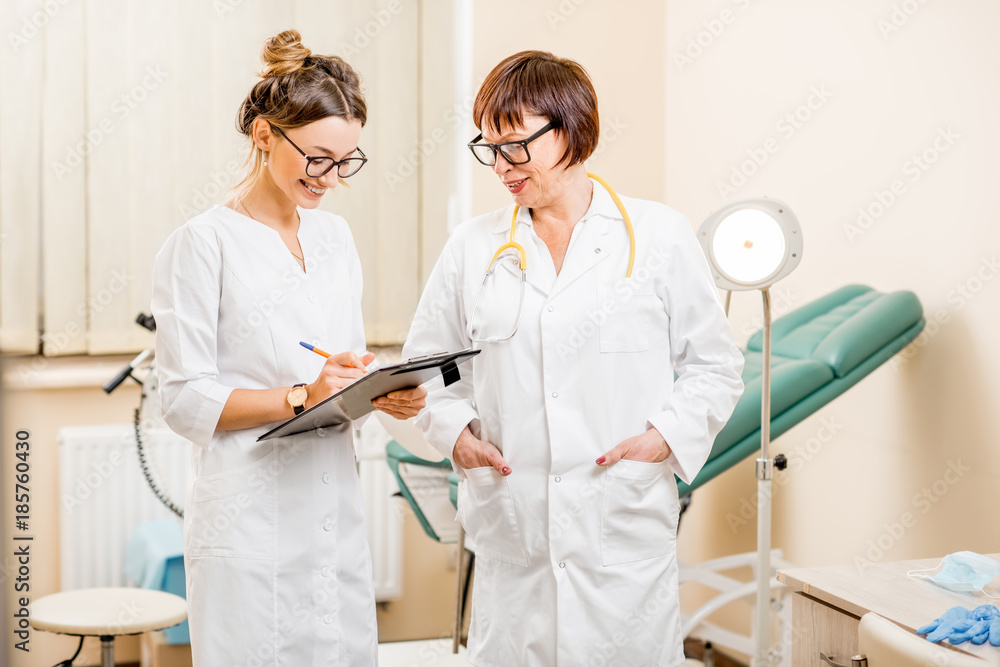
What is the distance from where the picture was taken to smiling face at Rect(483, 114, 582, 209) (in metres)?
1.50

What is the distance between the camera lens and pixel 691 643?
336 cm

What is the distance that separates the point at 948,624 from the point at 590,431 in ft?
1.94

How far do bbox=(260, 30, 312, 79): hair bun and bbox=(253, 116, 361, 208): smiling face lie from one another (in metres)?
0.09

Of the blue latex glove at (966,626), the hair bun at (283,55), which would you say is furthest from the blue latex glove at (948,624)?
the hair bun at (283,55)

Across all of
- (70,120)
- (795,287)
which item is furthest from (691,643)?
(70,120)

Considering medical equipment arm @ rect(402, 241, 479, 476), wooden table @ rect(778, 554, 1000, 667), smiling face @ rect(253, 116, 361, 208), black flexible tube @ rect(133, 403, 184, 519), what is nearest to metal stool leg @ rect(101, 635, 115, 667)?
black flexible tube @ rect(133, 403, 184, 519)

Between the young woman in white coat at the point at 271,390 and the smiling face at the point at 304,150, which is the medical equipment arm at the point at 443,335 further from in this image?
the smiling face at the point at 304,150

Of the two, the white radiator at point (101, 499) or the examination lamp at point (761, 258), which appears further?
the white radiator at point (101, 499)

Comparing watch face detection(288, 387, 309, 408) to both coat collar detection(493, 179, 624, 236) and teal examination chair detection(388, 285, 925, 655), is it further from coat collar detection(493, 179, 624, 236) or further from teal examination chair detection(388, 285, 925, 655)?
teal examination chair detection(388, 285, 925, 655)

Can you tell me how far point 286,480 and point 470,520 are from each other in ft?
1.16

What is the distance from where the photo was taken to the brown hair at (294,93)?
54.5 inches

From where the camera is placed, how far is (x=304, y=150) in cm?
139

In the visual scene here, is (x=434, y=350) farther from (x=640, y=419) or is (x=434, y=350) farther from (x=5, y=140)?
(x=5, y=140)

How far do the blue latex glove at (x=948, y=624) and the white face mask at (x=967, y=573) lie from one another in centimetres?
19
